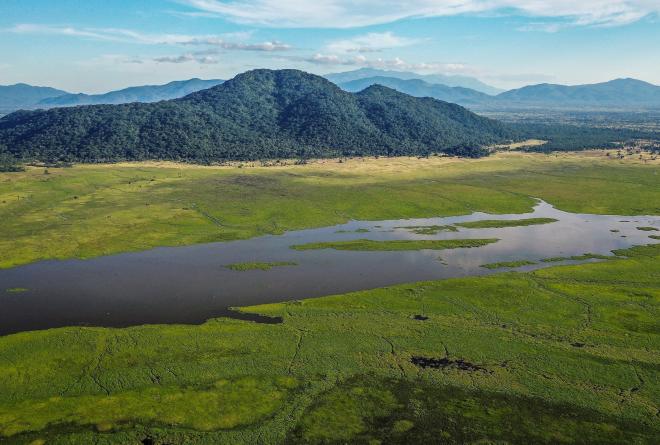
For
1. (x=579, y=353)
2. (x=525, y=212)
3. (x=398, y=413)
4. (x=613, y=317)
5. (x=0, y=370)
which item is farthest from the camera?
(x=525, y=212)

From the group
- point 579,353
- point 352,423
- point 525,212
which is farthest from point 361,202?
point 352,423

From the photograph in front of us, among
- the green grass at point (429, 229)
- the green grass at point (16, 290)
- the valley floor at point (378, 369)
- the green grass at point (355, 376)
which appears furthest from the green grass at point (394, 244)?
the green grass at point (16, 290)

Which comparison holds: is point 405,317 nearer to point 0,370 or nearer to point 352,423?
point 352,423

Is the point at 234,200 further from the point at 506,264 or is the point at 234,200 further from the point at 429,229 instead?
the point at 506,264

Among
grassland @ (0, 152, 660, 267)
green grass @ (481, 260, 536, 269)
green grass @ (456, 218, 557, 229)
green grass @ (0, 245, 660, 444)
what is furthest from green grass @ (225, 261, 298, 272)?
green grass @ (456, 218, 557, 229)

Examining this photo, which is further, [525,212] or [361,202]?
[361,202]

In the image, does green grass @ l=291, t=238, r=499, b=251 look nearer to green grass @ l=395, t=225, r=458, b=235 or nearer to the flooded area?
the flooded area

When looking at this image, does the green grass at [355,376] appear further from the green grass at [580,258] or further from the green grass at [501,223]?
the green grass at [501,223]
